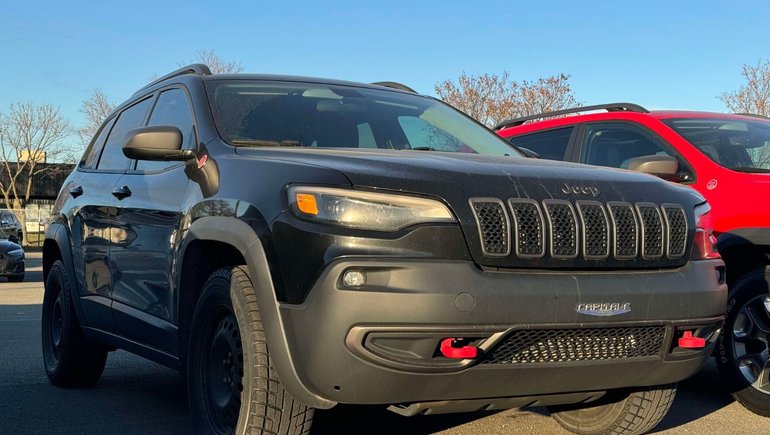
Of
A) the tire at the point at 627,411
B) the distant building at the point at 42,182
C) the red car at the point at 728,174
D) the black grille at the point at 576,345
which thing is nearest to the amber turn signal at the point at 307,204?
the black grille at the point at 576,345

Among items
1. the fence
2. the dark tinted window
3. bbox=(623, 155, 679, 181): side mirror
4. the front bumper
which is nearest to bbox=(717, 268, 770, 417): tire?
bbox=(623, 155, 679, 181): side mirror

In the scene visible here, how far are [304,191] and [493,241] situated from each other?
712 mm

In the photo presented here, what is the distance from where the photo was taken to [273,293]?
3.26 metres

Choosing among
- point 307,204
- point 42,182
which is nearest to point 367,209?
point 307,204

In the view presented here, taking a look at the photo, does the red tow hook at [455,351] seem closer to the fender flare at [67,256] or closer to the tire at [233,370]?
the tire at [233,370]

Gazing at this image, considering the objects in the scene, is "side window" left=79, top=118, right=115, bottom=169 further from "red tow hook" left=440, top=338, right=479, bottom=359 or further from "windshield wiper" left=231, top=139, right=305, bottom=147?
"red tow hook" left=440, top=338, right=479, bottom=359

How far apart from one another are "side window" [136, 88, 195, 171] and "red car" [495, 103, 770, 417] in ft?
6.43

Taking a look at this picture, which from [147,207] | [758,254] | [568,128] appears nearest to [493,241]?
[147,207]

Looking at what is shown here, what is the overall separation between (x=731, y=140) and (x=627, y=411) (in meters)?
2.65

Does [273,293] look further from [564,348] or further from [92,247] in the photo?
[92,247]

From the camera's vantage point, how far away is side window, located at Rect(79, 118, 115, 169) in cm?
613

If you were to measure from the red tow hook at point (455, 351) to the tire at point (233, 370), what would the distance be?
67 cm

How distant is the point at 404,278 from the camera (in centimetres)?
306

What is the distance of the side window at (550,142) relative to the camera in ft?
22.7
